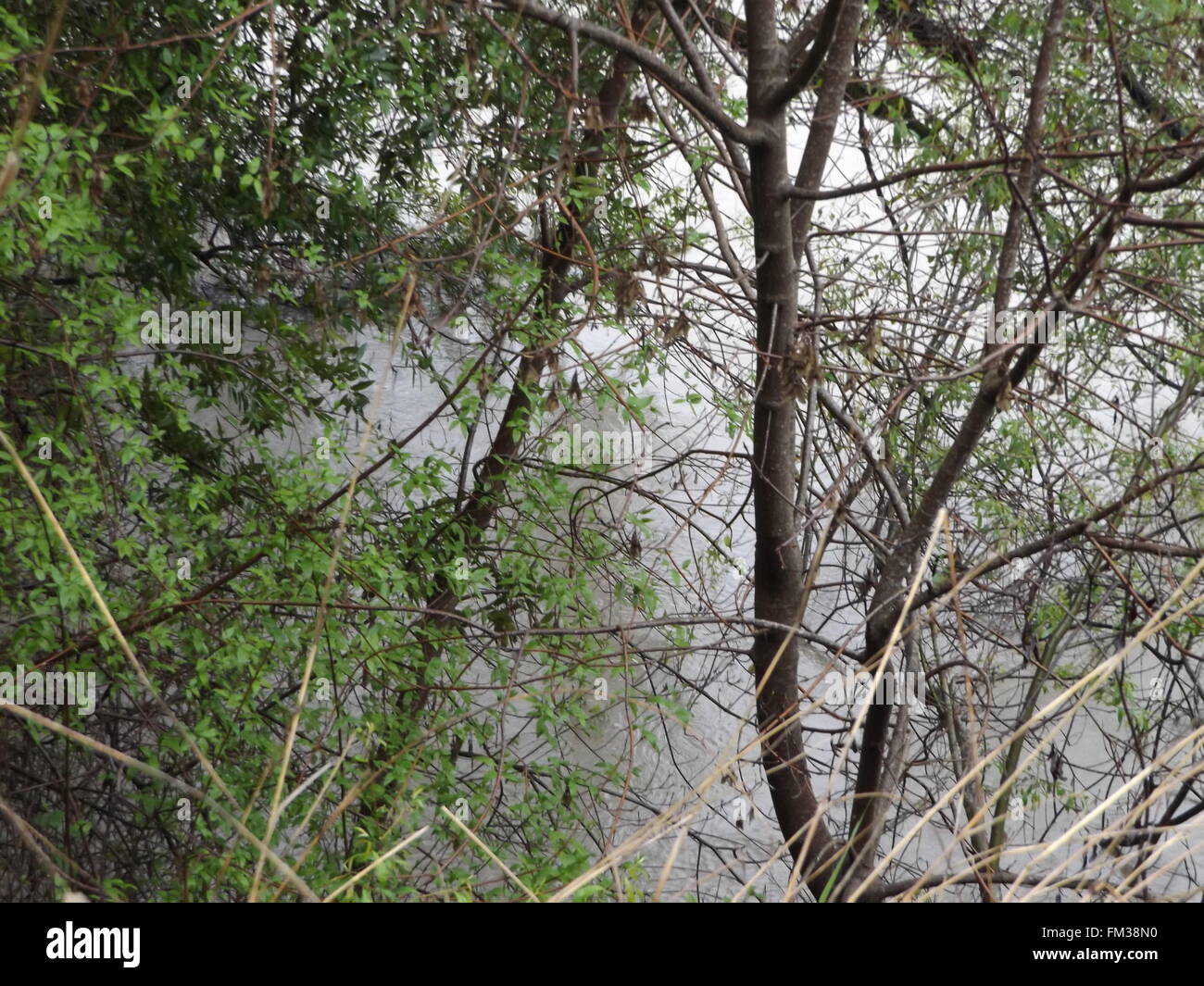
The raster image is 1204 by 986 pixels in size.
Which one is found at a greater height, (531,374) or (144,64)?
(144,64)

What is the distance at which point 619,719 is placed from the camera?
6.15 meters

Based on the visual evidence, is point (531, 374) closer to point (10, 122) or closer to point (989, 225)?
point (10, 122)

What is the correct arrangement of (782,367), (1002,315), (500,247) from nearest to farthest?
(782,367) → (1002,315) → (500,247)

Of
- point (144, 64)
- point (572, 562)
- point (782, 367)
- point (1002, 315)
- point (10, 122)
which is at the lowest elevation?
point (572, 562)
